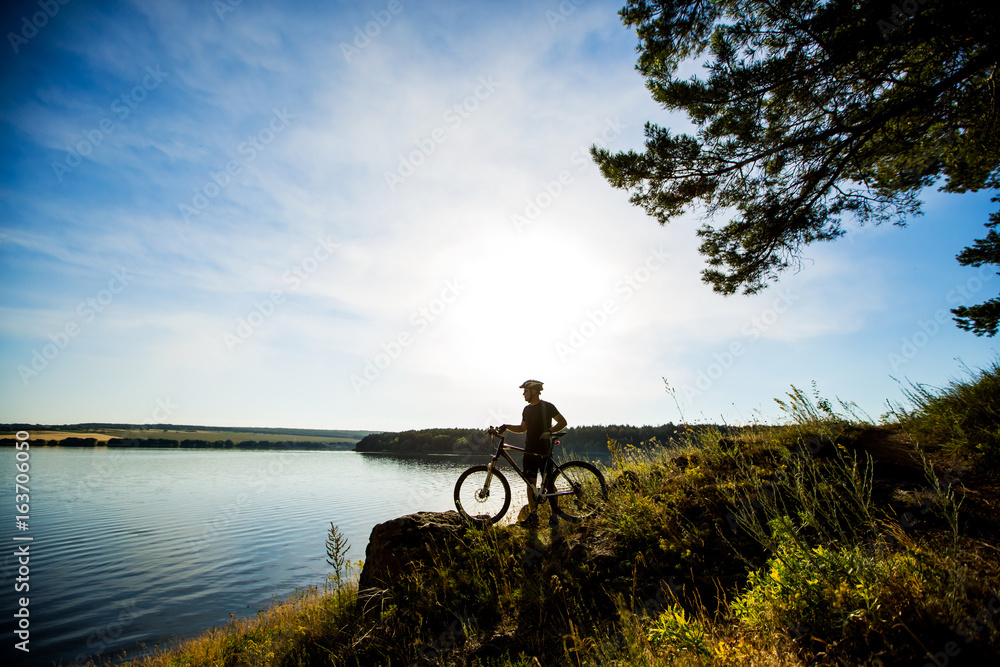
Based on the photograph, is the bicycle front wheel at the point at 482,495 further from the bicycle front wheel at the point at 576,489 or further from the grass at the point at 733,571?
the bicycle front wheel at the point at 576,489

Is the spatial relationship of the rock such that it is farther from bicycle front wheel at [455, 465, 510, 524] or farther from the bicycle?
the bicycle

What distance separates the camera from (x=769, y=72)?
598 centimetres

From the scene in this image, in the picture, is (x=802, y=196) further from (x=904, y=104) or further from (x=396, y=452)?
(x=396, y=452)

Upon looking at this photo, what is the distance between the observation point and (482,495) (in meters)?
7.41

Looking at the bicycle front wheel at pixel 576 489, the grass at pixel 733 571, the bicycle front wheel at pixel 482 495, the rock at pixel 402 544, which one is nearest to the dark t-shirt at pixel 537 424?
the bicycle front wheel at pixel 576 489

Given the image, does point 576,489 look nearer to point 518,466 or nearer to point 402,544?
point 518,466

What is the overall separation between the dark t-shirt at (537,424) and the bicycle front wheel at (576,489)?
1.63 ft

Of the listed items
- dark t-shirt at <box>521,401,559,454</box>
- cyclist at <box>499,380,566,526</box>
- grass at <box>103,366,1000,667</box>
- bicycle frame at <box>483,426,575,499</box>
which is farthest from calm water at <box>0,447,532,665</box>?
dark t-shirt at <box>521,401,559,454</box>

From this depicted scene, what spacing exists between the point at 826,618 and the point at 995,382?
18.1 feet

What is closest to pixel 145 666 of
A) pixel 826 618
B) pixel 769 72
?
pixel 826 618

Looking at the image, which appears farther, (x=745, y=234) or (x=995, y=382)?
(x=745, y=234)

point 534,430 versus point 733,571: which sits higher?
point 534,430

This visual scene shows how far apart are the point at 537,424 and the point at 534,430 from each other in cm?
13

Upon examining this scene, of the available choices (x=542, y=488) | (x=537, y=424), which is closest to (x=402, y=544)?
(x=542, y=488)
